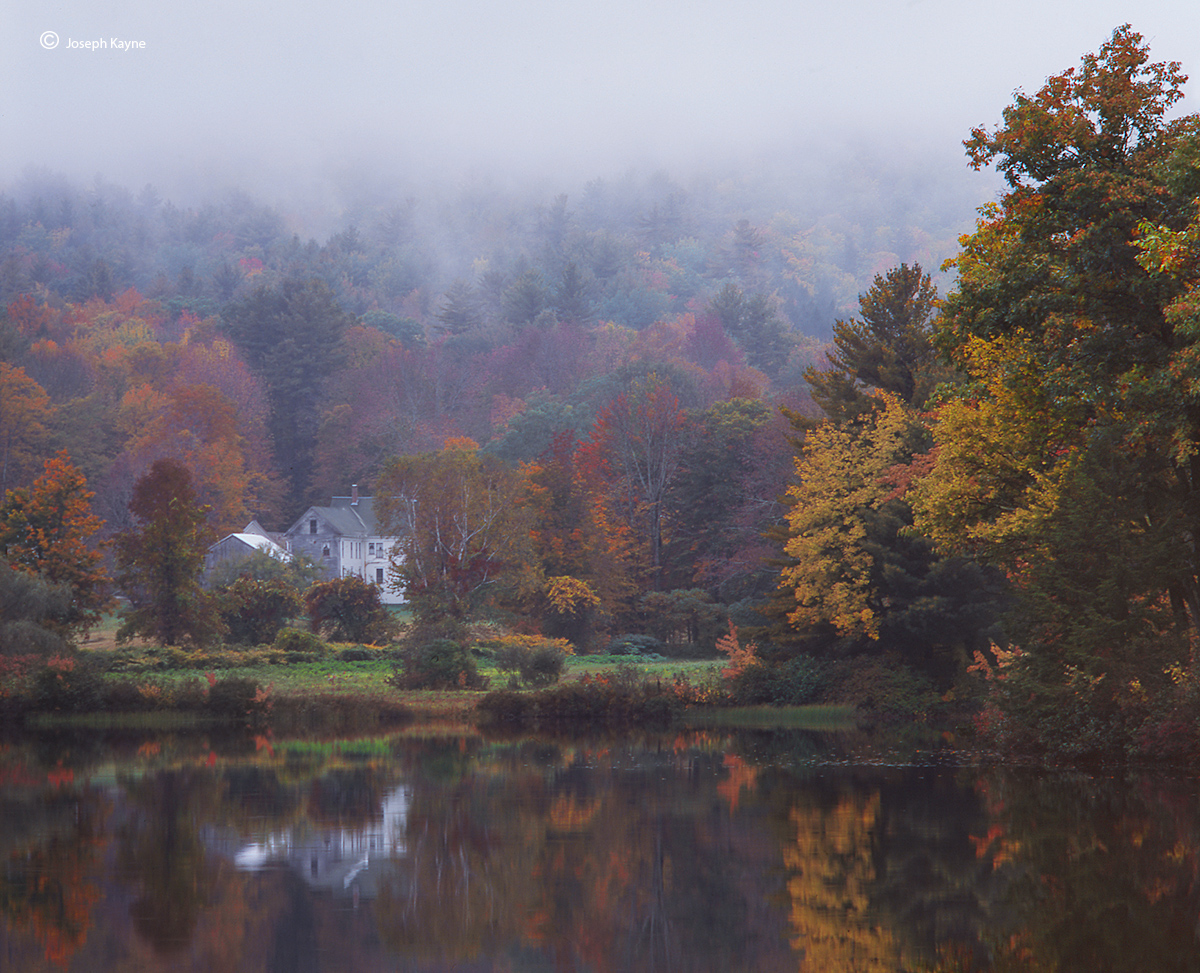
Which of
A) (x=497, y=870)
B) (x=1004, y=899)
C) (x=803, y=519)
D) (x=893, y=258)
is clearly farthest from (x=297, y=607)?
(x=893, y=258)

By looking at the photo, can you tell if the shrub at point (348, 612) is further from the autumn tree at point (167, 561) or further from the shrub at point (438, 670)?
the shrub at point (438, 670)

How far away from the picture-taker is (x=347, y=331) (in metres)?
109

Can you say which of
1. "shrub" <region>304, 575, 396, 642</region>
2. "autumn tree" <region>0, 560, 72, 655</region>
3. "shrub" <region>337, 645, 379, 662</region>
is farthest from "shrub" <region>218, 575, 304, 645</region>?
"autumn tree" <region>0, 560, 72, 655</region>

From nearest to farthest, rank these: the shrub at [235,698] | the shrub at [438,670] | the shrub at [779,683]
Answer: the shrub at [235,698] < the shrub at [779,683] < the shrub at [438,670]

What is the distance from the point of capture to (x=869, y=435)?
1436 inches

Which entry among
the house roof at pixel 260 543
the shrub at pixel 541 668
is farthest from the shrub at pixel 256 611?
the house roof at pixel 260 543

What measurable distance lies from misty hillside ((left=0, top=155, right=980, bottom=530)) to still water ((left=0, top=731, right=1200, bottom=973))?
2147 inches

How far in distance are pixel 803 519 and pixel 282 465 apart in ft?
228

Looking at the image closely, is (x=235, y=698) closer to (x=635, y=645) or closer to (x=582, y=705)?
(x=582, y=705)

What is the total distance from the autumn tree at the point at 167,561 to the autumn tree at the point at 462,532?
9.51 metres

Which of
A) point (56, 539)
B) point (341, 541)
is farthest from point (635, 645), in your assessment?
point (341, 541)

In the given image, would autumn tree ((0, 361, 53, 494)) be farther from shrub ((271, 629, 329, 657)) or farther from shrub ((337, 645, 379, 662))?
shrub ((337, 645, 379, 662))

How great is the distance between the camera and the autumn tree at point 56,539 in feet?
132

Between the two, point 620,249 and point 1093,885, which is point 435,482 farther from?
point 620,249
